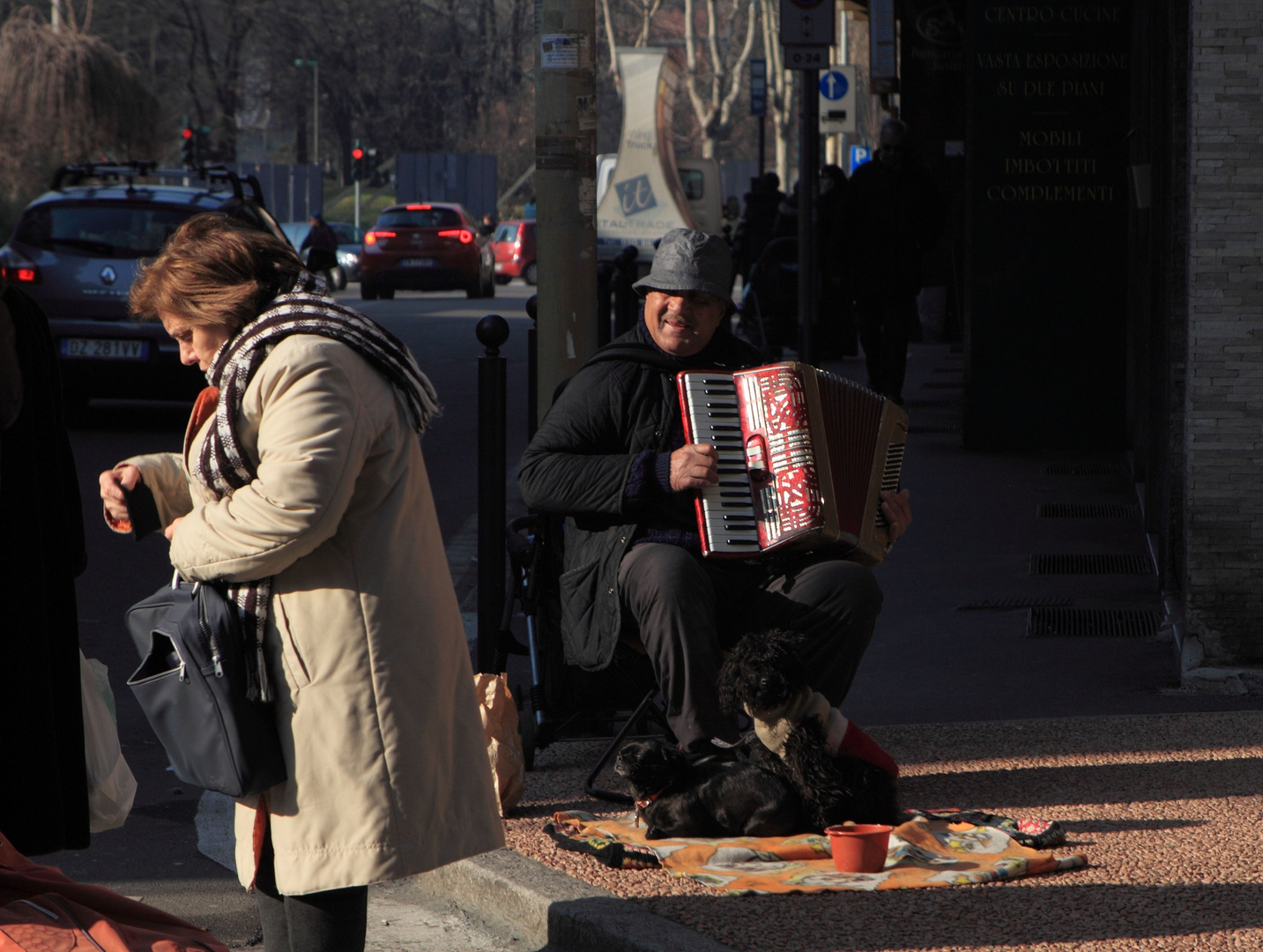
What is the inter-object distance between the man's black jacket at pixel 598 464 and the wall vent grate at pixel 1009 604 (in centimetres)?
275

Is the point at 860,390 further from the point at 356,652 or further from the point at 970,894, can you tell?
the point at 356,652

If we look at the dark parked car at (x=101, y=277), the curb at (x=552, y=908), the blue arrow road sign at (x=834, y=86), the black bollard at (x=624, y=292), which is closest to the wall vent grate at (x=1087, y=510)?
the black bollard at (x=624, y=292)

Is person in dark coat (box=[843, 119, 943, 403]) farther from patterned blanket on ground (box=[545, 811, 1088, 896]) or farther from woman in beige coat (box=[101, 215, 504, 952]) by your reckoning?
woman in beige coat (box=[101, 215, 504, 952])

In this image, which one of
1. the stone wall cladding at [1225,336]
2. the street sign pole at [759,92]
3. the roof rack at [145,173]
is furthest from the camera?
the street sign pole at [759,92]

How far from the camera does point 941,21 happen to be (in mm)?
19375

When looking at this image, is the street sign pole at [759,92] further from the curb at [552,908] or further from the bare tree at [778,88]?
the curb at [552,908]

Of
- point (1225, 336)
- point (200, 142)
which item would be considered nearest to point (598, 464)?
point (1225, 336)

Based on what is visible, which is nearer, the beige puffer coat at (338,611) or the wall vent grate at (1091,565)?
the beige puffer coat at (338,611)

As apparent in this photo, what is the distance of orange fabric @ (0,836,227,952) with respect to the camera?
3.28m

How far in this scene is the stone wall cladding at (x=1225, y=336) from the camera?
5.78 m

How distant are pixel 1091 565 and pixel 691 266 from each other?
12.9ft

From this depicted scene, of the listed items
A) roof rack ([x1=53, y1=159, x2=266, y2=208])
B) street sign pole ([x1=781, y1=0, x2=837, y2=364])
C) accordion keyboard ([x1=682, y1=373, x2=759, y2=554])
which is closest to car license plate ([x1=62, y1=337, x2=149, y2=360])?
roof rack ([x1=53, y1=159, x2=266, y2=208])

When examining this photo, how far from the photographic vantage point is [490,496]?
220 inches

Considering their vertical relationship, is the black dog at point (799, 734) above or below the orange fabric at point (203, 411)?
below
